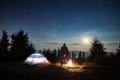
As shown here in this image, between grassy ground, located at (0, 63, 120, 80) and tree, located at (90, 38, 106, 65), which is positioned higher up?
tree, located at (90, 38, 106, 65)

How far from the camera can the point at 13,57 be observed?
5194 cm

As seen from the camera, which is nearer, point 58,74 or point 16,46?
point 58,74

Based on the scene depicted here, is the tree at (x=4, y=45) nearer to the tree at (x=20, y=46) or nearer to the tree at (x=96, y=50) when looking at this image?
the tree at (x=20, y=46)

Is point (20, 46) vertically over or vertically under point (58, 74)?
over

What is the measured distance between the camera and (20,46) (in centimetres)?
5709

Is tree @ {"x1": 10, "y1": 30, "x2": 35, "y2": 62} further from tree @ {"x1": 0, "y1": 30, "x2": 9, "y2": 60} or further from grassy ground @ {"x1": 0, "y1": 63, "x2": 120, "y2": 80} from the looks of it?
grassy ground @ {"x1": 0, "y1": 63, "x2": 120, "y2": 80}

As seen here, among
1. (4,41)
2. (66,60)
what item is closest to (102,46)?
(66,60)

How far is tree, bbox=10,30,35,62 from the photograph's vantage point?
2152 inches

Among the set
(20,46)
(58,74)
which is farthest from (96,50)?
(58,74)

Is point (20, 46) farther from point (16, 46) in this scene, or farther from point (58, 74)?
point (58, 74)

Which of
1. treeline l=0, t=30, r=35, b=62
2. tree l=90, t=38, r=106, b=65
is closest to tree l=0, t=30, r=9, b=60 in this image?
treeline l=0, t=30, r=35, b=62

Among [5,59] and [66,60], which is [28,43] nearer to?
[5,59]

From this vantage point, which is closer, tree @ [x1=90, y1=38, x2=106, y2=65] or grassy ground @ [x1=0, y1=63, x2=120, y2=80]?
grassy ground @ [x1=0, y1=63, x2=120, y2=80]

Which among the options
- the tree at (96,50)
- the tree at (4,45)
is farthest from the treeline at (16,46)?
the tree at (96,50)
